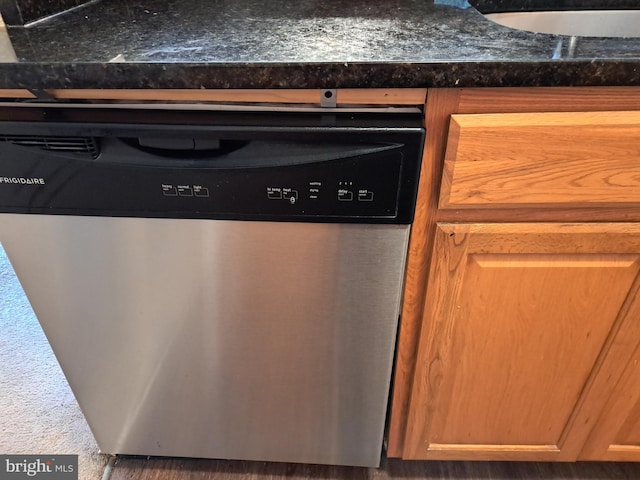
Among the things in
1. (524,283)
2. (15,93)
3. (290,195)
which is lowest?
(524,283)

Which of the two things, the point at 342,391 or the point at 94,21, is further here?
the point at 342,391

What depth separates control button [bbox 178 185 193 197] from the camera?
0.66 m

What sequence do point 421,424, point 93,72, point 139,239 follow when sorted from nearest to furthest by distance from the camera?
1. point 93,72
2. point 139,239
3. point 421,424

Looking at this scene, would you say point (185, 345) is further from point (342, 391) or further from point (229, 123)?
point (229, 123)

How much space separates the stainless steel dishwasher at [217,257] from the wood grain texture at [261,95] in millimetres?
20

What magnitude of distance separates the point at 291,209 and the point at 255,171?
7 centimetres

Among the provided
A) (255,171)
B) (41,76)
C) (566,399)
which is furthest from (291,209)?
(566,399)

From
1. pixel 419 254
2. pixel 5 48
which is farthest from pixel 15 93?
pixel 419 254

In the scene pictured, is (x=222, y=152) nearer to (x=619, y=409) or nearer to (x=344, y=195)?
(x=344, y=195)

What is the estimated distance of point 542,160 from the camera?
Result: 631 mm

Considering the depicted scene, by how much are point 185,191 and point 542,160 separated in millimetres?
471

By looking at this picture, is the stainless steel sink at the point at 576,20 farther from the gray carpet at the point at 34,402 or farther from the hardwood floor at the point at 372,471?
the gray carpet at the point at 34,402

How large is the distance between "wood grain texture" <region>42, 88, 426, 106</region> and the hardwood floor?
84 centimetres

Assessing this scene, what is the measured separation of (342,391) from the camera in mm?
894
